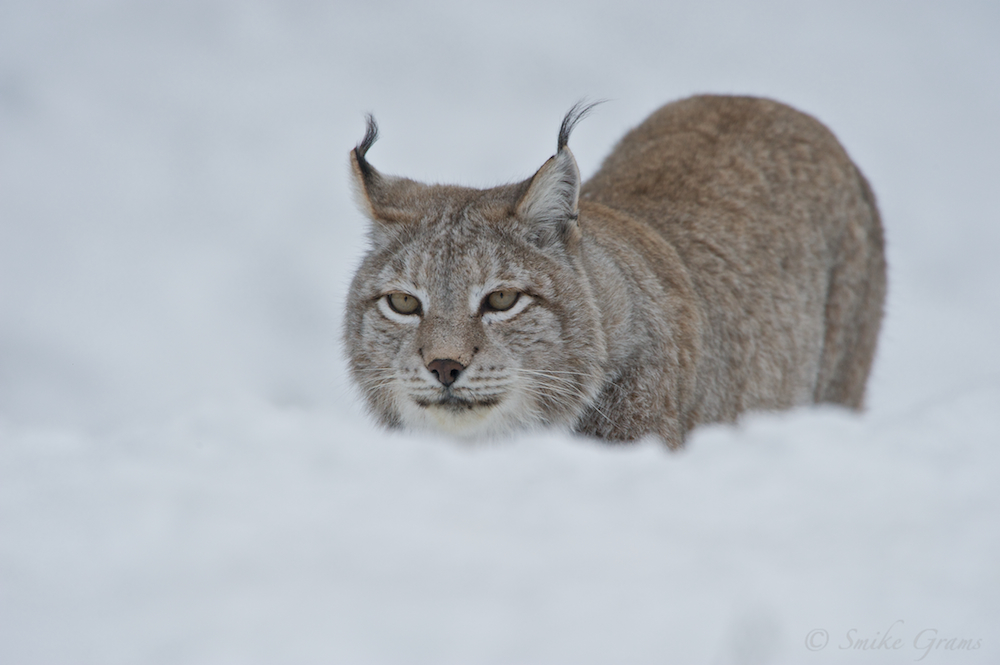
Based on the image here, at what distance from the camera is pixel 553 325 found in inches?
175

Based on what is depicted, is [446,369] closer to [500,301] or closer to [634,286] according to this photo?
[500,301]

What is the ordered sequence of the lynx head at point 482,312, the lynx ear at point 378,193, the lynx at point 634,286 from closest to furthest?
1. the lynx head at point 482,312
2. the lynx at point 634,286
3. the lynx ear at point 378,193

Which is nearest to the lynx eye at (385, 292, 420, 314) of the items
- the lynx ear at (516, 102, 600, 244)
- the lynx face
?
the lynx face

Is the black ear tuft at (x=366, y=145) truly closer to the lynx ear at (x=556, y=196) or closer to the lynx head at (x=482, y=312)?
the lynx head at (x=482, y=312)

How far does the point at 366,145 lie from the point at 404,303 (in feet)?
3.53

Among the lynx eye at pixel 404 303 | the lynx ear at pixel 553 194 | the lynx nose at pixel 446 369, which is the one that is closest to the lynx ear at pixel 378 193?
the lynx eye at pixel 404 303

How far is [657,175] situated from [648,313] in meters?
1.54

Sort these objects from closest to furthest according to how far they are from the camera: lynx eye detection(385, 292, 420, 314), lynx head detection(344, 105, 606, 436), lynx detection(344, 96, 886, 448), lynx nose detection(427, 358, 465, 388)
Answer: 1. lynx nose detection(427, 358, 465, 388)
2. lynx head detection(344, 105, 606, 436)
3. lynx detection(344, 96, 886, 448)
4. lynx eye detection(385, 292, 420, 314)

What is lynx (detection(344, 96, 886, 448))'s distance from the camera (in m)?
4.37

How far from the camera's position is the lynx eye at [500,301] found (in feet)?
14.4

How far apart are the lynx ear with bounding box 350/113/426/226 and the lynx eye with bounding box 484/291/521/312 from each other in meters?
0.66

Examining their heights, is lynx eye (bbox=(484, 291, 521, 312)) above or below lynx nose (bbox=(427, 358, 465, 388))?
above

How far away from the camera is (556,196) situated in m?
4.54

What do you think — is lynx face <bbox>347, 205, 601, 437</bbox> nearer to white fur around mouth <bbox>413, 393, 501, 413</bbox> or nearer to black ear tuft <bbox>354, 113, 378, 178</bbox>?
white fur around mouth <bbox>413, 393, 501, 413</bbox>
